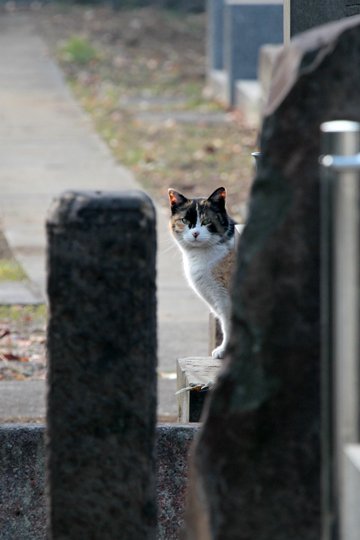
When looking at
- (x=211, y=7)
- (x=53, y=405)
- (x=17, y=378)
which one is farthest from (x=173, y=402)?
(x=211, y=7)

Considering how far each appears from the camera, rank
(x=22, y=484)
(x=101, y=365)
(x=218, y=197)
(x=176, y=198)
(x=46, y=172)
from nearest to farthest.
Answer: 1. (x=101, y=365)
2. (x=22, y=484)
3. (x=218, y=197)
4. (x=176, y=198)
5. (x=46, y=172)

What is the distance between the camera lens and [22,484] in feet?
15.6

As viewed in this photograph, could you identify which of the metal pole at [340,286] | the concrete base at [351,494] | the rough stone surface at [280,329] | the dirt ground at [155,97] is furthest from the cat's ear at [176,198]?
the dirt ground at [155,97]

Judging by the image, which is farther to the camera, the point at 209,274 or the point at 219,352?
the point at 209,274

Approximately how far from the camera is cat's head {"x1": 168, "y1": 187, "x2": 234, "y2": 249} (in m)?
6.45

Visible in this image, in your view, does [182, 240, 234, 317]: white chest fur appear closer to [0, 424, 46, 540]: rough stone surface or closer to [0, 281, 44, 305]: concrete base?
[0, 424, 46, 540]: rough stone surface

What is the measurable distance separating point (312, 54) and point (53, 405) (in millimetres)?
1090

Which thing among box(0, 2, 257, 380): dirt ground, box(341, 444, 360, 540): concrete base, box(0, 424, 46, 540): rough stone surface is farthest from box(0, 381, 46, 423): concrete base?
box(341, 444, 360, 540): concrete base

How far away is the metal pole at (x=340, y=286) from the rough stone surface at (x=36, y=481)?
179 cm

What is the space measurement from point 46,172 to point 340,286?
33.9ft

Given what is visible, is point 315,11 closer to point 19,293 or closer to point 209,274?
point 209,274

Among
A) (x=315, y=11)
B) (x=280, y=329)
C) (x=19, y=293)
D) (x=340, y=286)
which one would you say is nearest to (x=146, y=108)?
(x=19, y=293)

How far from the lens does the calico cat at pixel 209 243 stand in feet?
21.0

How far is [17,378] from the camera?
742 cm
